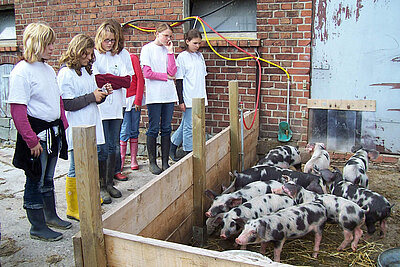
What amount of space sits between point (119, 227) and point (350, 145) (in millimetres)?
4447

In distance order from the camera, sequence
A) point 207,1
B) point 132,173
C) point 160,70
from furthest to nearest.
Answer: point 207,1, point 132,173, point 160,70

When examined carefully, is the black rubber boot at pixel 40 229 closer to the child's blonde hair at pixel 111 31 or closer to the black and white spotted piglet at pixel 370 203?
the child's blonde hair at pixel 111 31

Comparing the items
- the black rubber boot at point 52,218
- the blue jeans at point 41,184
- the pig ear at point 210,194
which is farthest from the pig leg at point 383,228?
the blue jeans at point 41,184

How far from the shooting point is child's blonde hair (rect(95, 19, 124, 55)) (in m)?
4.65

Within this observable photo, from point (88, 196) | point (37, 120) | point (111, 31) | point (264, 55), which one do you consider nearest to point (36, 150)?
point (37, 120)

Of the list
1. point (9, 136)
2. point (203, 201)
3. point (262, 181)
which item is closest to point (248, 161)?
point (262, 181)

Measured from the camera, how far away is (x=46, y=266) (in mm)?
3566

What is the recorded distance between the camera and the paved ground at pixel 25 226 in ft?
12.1

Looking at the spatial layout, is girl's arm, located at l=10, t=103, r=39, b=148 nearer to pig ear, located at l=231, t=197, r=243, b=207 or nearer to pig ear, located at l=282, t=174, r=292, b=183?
pig ear, located at l=231, t=197, r=243, b=207

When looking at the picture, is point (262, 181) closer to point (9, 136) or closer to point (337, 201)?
point (337, 201)

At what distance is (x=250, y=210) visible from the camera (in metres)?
3.82

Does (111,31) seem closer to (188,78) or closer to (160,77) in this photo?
(160,77)

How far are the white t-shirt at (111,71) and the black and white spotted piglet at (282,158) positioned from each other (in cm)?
192

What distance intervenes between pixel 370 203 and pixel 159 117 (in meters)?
2.91
